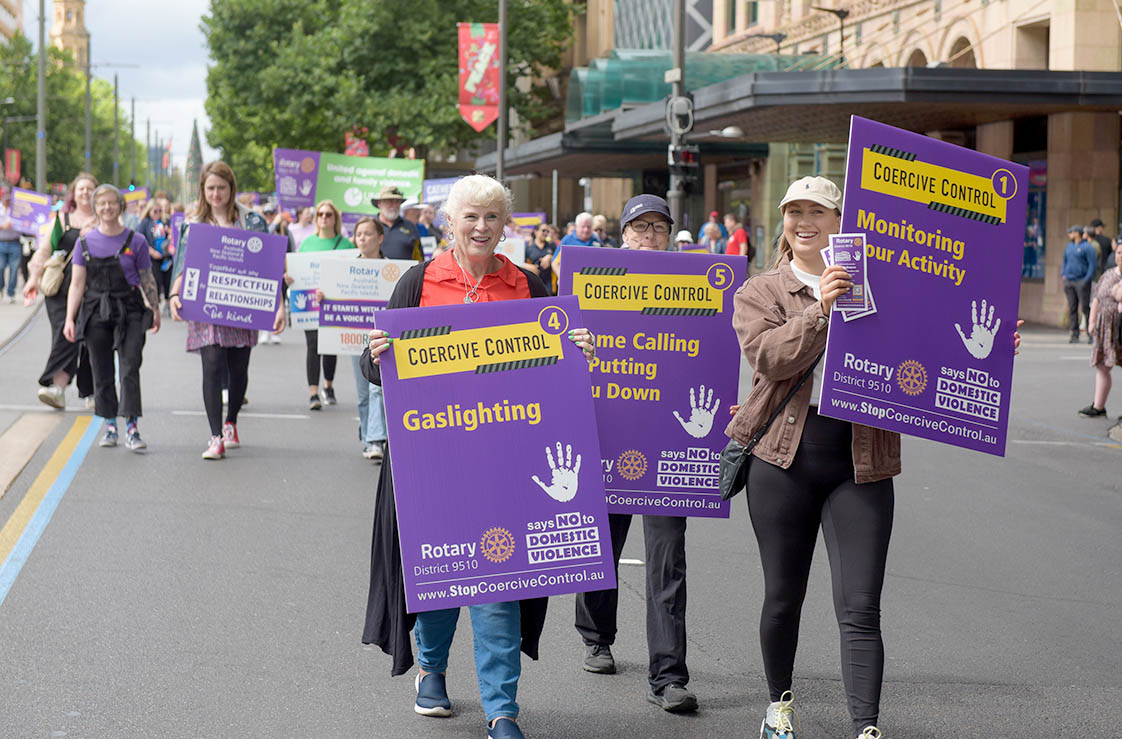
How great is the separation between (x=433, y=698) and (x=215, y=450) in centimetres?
604

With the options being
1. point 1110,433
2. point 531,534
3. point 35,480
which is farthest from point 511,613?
point 1110,433

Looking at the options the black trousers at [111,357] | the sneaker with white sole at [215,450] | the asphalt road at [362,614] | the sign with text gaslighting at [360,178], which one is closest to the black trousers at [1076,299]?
the sign with text gaslighting at [360,178]

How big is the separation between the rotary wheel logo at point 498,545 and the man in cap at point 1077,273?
2028 cm

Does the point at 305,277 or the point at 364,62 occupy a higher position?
the point at 364,62

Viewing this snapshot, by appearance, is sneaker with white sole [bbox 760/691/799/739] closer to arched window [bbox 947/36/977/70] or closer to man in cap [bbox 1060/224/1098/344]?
man in cap [bbox 1060/224/1098/344]

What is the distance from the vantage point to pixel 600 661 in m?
5.81

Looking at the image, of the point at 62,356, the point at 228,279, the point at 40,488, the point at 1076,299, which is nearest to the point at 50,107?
the point at 1076,299

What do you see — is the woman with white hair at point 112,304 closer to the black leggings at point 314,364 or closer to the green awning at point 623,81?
the black leggings at point 314,364

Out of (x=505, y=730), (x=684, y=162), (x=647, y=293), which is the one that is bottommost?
(x=505, y=730)

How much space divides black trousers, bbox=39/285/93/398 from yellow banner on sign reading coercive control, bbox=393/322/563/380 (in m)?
8.47

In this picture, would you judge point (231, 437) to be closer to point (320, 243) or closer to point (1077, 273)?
point (320, 243)

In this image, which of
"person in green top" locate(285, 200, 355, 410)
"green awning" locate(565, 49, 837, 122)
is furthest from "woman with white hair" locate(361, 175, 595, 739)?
"green awning" locate(565, 49, 837, 122)

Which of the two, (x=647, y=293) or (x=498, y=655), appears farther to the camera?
(x=647, y=293)

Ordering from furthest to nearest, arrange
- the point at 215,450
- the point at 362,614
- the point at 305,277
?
the point at 305,277 < the point at 215,450 < the point at 362,614
